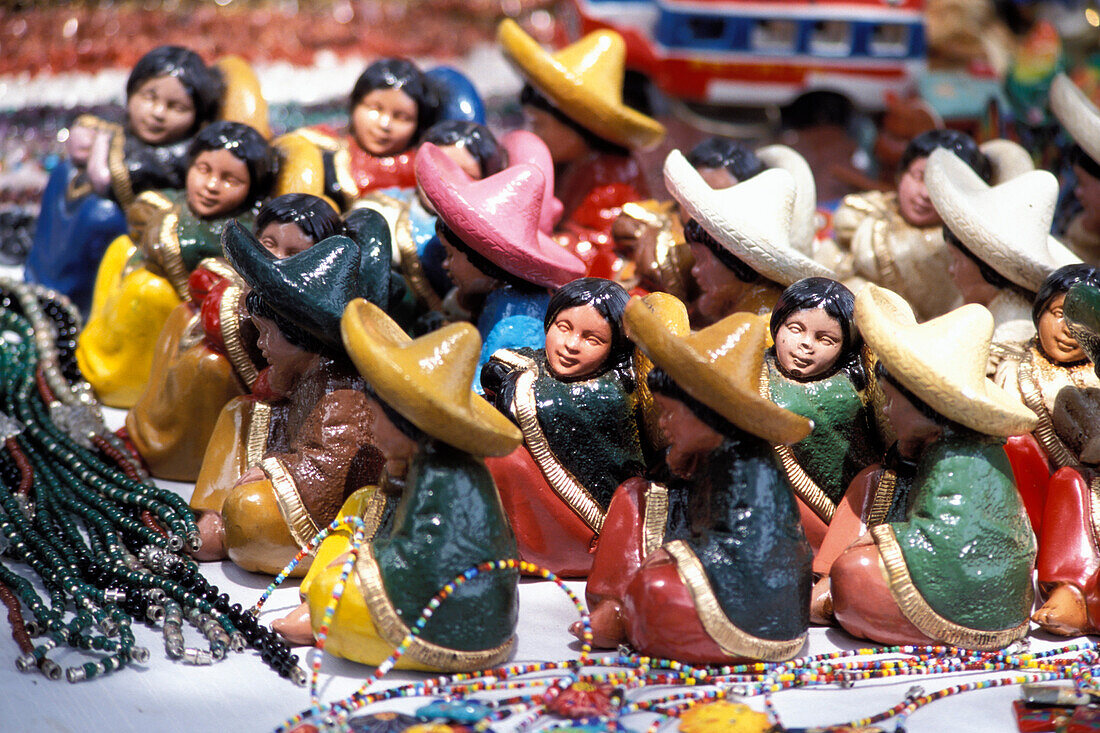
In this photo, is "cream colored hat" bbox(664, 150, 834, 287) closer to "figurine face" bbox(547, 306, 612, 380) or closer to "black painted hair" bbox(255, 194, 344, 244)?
"figurine face" bbox(547, 306, 612, 380)

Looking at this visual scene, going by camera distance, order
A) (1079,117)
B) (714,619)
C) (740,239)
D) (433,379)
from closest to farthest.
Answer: (433,379) < (714,619) < (740,239) < (1079,117)

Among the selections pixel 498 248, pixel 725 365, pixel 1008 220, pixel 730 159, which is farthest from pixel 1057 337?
pixel 498 248

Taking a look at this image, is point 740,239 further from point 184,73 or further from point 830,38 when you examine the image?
point 830,38

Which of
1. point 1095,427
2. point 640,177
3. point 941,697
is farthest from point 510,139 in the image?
point 941,697

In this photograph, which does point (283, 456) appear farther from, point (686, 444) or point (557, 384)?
point (686, 444)

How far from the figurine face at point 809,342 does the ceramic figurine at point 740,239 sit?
386 mm

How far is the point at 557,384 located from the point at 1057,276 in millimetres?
1328

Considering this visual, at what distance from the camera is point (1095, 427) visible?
309 cm

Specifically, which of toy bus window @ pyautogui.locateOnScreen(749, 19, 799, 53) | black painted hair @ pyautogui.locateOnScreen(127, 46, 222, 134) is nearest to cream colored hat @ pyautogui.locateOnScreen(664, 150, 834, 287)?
black painted hair @ pyautogui.locateOnScreen(127, 46, 222, 134)

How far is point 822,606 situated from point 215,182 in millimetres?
2239

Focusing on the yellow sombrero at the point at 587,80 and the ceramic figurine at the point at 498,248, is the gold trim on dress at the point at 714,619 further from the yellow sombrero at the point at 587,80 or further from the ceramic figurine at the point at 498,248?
the yellow sombrero at the point at 587,80

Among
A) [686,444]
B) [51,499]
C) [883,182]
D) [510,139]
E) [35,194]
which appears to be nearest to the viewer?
[686,444]

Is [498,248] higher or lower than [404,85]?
lower

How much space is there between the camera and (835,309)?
3.01 meters
